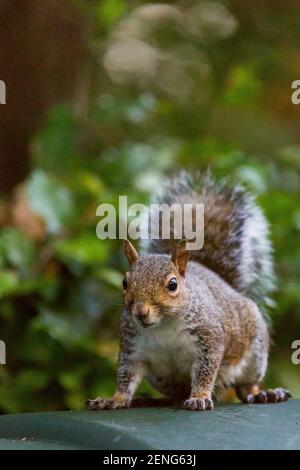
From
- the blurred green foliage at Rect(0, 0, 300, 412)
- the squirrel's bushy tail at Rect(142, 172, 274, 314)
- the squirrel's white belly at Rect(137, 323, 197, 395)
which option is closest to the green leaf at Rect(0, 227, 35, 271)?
the blurred green foliage at Rect(0, 0, 300, 412)

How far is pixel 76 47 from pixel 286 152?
1.03 meters

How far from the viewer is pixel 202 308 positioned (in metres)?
2.30

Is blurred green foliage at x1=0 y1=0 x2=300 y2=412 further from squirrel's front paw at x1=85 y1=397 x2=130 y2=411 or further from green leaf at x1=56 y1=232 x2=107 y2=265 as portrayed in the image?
squirrel's front paw at x1=85 y1=397 x2=130 y2=411

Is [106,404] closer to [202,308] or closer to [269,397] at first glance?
[202,308]

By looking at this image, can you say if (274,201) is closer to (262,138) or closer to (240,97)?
(240,97)

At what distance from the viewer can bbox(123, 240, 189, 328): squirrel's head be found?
2107 millimetres

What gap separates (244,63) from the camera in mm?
4625

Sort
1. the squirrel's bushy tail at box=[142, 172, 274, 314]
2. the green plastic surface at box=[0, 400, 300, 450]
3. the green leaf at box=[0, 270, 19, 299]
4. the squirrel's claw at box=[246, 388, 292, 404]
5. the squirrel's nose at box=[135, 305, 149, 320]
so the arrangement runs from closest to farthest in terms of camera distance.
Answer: the green plastic surface at box=[0, 400, 300, 450] → the squirrel's nose at box=[135, 305, 149, 320] → the squirrel's claw at box=[246, 388, 292, 404] → the squirrel's bushy tail at box=[142, 172, 274, 314] → the green leaf at box=[0, 270, 19, 299]

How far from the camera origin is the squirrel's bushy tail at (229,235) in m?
2.71

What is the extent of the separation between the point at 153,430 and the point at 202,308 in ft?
1.66

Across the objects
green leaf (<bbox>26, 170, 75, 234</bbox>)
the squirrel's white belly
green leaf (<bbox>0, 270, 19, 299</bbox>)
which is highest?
green leaf (<bbox>26, 170, 75, 234</bbox>)

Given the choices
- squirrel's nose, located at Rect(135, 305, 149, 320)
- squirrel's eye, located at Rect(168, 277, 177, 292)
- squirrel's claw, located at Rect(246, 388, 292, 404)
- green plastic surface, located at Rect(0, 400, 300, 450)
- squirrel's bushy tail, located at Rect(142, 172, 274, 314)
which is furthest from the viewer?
squirrel's bushy tail, located at Rect(142, 172, 274, 314)

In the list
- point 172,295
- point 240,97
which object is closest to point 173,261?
point 172,295

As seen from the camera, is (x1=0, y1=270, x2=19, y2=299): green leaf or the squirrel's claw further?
(x1=0, y1=270, x2=19, y2=299): green leaf
